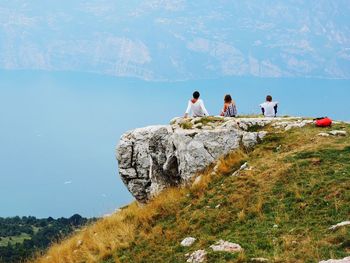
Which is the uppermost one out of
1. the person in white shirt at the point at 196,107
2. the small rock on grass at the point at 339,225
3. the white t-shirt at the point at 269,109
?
the person in white shirt at the point at 196,107

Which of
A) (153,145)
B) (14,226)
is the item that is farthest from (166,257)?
(14,226)

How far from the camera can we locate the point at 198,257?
1144 centimetres

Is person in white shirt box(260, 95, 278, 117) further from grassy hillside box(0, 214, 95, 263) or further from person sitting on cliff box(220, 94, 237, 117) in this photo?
grassy hillside box(0, 214, 95, 263)

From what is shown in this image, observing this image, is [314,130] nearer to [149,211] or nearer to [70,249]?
[149,211]

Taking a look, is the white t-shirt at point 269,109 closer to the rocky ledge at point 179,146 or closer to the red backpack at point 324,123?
the rocky ledge at point 179,146

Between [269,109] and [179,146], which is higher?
[269,109]

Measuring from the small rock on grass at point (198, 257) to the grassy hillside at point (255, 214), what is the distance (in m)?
0.19

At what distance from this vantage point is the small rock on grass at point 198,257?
1123 centimetres

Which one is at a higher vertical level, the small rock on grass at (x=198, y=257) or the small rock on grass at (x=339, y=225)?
the small rock on grass at (x=339, y=225)

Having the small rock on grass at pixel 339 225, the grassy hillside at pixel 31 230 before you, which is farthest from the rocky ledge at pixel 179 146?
the grassy hillside at pixel 31 230

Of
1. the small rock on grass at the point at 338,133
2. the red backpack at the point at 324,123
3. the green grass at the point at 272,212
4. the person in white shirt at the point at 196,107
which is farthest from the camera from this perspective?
the person in white shirt at the point at 196,107

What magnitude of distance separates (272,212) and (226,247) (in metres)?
2.01

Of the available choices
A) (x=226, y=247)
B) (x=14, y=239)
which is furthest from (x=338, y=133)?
(x=14, y=239)

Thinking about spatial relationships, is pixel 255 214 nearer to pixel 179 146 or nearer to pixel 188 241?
pixel 188 241
